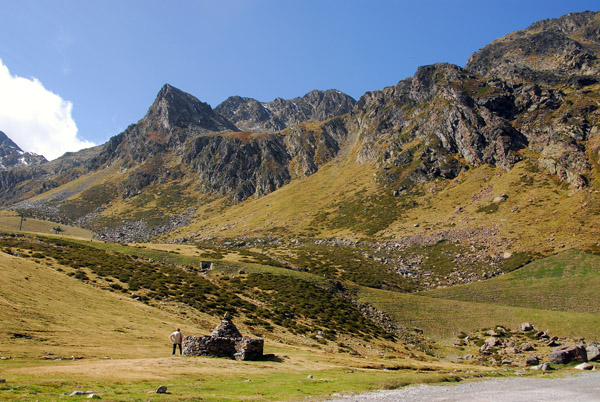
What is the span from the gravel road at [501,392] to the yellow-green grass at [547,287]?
4630 centimetres

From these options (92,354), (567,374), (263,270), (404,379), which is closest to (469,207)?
(263,270)

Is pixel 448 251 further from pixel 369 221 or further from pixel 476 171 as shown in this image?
pixel 476 171

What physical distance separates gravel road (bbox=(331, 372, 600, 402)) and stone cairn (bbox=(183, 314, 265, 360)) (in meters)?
10.9

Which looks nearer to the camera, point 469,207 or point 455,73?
point 469,207

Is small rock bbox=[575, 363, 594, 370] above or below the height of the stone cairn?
below

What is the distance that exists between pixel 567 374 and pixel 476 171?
12830cm

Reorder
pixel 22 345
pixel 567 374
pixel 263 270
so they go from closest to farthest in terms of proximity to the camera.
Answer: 1. pixel 22 345
2. pixel 567 374
3. pixel 263 270

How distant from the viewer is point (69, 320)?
87.7ft

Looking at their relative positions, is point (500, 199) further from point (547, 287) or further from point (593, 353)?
point (593, 353)

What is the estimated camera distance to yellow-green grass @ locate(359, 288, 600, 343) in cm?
4838

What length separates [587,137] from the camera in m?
120

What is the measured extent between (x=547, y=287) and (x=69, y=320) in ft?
265

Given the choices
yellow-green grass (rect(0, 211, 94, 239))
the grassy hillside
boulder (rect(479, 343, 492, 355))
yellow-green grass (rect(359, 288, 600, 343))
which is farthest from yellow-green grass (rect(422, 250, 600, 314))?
yellow-green grass (rect(0, 211, 94, 239))

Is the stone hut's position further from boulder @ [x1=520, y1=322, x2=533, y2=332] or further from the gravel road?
boulder @ [x1=520, y1=322, x2=533, y2=332]
